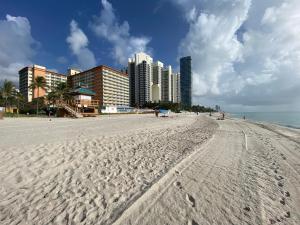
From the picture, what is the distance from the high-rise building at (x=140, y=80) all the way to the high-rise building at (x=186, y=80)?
123 ft

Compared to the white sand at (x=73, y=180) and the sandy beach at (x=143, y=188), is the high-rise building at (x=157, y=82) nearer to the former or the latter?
the white sand at (x=73, y=180)

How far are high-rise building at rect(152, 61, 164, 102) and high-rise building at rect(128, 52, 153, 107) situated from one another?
3.80 meters

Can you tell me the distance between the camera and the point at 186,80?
541 ft

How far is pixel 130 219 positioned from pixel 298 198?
359 centimetres

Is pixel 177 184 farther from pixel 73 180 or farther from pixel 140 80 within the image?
pixel 140 80

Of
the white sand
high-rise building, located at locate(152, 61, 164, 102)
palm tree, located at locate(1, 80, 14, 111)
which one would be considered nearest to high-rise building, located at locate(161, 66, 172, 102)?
high-rise building, located at locate(152, 61, 164, 102)

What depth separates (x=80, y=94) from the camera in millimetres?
35844

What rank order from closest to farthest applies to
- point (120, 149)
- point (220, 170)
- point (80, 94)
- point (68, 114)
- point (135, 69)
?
point (220, 170) → point (120, 149) → point (68, 114) → point (80, 94) → point (135, 69)

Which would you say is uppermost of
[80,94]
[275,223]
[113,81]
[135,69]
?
[135,69]

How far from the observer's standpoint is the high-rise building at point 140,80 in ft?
461

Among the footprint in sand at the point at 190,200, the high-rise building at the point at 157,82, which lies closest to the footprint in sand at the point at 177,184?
the footprint in sand at the point at 190,200

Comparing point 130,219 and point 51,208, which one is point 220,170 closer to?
point 130,219

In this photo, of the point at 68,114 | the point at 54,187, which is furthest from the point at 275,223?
the point at 68,114

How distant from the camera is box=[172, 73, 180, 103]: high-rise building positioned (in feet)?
531
